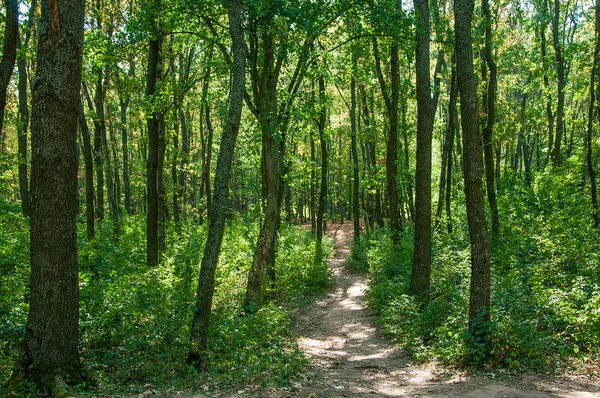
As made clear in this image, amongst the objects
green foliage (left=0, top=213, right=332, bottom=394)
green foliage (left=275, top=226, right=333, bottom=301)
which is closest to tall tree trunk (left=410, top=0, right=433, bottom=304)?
green foliage (left=0, top=213, right=332, bottom=394)

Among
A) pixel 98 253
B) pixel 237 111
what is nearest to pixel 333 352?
pixel 237 111

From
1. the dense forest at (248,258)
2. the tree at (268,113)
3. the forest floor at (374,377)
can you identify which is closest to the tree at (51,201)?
the dense forest at (248,258)

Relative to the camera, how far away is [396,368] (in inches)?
329

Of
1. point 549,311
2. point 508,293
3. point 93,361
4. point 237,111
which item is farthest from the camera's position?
point 508,293

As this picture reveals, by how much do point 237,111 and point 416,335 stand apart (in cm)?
616

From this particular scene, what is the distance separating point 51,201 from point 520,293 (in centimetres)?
900

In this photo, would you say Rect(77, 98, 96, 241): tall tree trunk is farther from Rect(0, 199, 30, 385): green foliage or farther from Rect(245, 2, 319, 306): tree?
Rect(245, 2, 319, 306): tree

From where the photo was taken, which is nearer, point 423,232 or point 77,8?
point 77,8

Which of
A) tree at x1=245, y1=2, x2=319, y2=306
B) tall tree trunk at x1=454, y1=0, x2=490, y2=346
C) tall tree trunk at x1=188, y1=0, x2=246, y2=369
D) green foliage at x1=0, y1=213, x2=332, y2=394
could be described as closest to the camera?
green foliage at x1=0, y1=213, x2=332, y2=394

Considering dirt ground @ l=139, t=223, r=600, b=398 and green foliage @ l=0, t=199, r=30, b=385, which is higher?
green foliage @ l=0, t=199, r=30, b=385

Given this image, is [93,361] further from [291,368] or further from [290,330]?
[290,330]

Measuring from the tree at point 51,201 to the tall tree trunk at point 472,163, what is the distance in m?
6.25

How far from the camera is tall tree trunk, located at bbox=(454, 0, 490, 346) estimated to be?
785 centimetres

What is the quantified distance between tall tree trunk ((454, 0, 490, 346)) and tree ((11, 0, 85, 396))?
246 inches
